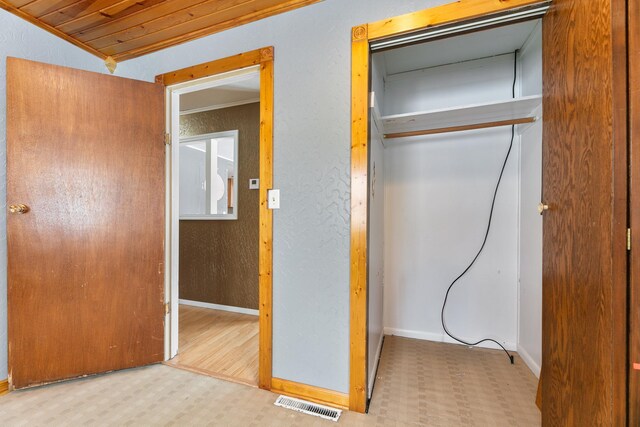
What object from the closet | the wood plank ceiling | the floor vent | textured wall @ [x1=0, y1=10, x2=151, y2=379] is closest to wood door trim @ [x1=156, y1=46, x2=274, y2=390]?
the floor vent

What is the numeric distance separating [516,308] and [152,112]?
3.00 m

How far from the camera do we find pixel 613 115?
780 mm

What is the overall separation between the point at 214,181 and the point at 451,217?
2.51 meters

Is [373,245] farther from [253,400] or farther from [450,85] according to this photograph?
[450,85]

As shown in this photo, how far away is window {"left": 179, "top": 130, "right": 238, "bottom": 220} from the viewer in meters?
2.94

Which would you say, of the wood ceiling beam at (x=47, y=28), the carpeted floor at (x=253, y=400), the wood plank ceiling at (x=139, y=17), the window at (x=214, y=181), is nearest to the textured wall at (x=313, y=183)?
the wood plank ceiling at (x=139, y=17)

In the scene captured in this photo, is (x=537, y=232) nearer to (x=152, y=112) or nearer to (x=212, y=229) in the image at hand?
(x=152, y=112)

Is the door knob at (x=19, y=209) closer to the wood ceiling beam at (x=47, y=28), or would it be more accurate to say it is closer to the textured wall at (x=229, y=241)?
the wood ceiling beam at (x=47, y=28)

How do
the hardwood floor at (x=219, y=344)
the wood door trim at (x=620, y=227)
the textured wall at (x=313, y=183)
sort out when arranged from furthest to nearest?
the hardwood floor at (x=219, y=344)
the textured wall at (x=313, y=183)
the wood door trim at (x=620, y=227)

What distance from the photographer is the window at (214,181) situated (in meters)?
2.94

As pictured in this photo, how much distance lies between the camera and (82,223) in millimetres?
1631

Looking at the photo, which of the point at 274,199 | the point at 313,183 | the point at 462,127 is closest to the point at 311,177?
the point at 313,183

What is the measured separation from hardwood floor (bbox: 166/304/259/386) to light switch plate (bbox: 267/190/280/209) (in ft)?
3.59

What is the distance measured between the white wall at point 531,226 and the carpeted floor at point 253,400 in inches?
8.6
